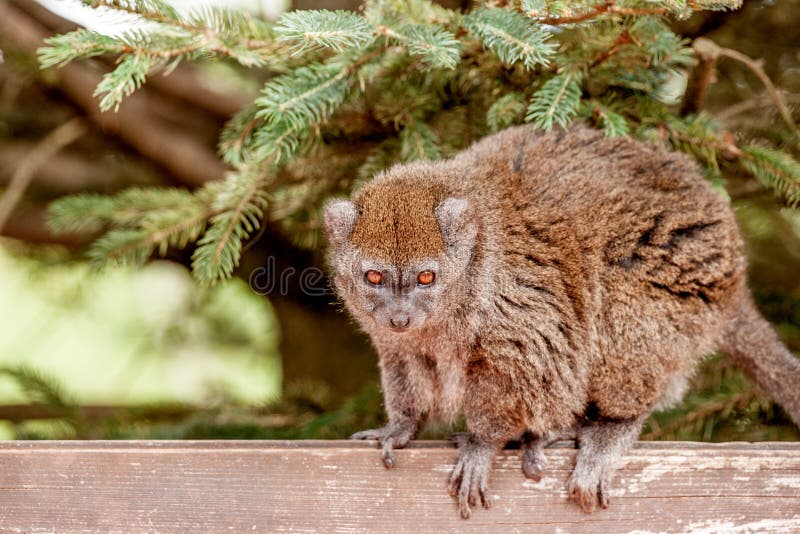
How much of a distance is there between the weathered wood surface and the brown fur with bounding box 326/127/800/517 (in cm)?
13

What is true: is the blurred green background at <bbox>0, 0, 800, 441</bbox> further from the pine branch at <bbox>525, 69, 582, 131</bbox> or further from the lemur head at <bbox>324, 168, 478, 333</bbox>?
the pine branch at <bbox>525, 69, 582, 131</bbox>

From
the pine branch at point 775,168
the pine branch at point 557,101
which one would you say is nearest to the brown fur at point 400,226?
the pine branch at point 557,101

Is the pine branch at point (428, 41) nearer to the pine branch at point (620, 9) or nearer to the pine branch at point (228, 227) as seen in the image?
the pine branch at point (620, 9)

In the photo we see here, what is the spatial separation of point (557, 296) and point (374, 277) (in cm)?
68

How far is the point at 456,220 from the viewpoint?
9.44 ft

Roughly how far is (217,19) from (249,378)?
4.31m

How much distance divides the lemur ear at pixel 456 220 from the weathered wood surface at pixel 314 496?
2.70 feet

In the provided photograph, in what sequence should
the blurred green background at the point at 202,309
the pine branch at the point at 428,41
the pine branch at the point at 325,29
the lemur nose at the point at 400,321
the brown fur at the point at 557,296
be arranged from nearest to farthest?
the pine branch at the point at 325,29
the pine branch at the point at 428,41
the lemur nose at the point at 400,321
the brown fur at the point at 557,296
the blurred green background at the point at 202,309

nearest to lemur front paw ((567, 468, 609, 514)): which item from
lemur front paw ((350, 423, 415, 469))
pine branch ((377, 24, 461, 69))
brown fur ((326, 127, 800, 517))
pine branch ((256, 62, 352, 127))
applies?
brown fur ((326, 127, 800, 517))

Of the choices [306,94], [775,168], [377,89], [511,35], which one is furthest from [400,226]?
[775,168]

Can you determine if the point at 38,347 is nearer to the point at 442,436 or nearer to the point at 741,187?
the point at 442,436

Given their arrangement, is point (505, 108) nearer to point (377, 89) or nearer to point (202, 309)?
point (377, 89)

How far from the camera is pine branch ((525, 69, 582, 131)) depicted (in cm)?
264

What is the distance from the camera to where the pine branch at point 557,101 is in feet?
8.68
